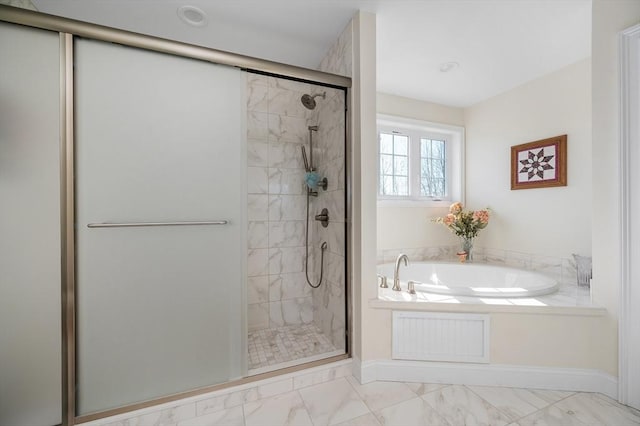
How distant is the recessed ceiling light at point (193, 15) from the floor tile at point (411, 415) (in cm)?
254

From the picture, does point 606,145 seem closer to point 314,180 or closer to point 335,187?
point 335,187

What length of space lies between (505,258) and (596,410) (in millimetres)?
1522

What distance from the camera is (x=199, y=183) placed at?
1442 mm

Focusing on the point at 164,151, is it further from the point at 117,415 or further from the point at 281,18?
the point at 117,415

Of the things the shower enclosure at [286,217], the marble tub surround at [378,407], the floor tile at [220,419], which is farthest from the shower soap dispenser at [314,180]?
the floor tile at [220,419]

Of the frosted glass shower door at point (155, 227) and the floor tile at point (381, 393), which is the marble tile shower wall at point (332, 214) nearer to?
the floor tile at point (381, 393)

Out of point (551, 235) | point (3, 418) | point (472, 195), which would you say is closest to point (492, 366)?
point (551, 235)

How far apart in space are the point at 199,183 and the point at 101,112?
53 cm

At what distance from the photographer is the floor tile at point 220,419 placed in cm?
137

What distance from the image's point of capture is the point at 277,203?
8.23 feet

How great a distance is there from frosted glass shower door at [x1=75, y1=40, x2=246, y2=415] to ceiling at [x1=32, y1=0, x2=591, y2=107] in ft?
1.81

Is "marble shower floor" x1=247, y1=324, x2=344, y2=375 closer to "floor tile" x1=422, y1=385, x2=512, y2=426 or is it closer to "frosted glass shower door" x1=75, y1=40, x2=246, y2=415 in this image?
"frosted glass shower door" x1=75, y1=40, x2=246, y2=415

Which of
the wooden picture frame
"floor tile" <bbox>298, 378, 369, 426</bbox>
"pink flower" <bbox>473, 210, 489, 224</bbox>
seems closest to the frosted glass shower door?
"floor tile" <bbox>298, 378, 369, 426</bbox>

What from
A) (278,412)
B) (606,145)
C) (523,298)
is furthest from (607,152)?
(278,412)
